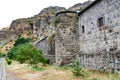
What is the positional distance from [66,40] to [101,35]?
5.54 m

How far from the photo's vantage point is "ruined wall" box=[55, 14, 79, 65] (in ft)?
66.0

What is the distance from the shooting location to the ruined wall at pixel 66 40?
20109 millimetres

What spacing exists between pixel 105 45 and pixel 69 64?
5761 millimetres

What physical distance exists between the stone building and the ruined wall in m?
1.22

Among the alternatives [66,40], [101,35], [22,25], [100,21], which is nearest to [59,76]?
[101,35]

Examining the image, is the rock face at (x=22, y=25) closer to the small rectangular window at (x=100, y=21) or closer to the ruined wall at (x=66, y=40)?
the ruined wall at (x=66, y=40)

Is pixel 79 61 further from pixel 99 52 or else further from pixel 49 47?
pixel 49 47

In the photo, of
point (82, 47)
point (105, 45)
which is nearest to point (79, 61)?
point (82, 47)

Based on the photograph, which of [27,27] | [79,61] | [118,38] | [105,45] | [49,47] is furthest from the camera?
[27,27]

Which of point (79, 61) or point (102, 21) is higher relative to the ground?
point (102, 21)

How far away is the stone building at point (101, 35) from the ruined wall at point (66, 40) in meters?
1.22

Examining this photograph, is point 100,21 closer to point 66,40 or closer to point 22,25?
point 66,40

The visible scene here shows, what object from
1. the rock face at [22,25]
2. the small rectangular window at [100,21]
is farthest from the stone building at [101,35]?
the rock face at [22,25]

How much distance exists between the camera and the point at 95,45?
16.1 m
